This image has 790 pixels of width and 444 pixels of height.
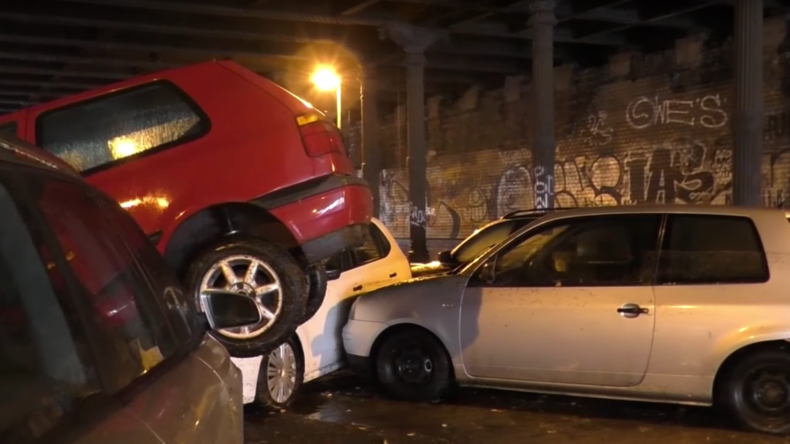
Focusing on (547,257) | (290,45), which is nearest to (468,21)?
(290,45)

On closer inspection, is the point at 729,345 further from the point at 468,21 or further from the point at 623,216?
the point at 468,21

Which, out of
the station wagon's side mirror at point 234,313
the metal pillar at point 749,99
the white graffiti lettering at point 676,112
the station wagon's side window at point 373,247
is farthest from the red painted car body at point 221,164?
the white graffiti lettering at point 676,112

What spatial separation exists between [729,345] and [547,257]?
1.50 m

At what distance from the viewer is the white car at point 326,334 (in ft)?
20.0

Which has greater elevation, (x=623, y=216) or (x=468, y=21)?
(x=468, y=21)

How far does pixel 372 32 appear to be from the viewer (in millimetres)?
19672

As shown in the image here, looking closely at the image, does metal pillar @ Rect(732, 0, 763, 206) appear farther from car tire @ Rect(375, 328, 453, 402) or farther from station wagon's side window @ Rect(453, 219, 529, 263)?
car tire @ Rect(375, 328, 453, 402)

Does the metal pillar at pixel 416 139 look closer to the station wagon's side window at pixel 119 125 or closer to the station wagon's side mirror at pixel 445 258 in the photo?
the station wagon's side mirror at pixel 445 258

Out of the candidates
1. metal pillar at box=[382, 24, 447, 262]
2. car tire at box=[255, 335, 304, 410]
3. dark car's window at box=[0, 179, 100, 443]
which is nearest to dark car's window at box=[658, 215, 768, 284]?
car tire at box=[255, 335, 304, 410]

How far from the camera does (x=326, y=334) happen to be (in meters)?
7.07

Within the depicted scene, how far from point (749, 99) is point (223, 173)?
1091 centimetres

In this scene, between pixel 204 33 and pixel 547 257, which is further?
pixel 204 33

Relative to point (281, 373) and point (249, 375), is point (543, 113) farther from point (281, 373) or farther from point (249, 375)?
point (249, 375)

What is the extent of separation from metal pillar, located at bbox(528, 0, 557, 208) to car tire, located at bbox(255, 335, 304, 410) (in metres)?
10.1
